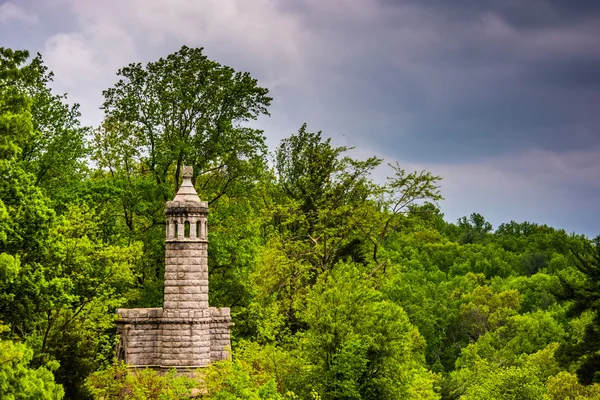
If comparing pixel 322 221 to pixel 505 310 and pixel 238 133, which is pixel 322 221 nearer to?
pixel 238 133

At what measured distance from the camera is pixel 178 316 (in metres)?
29.7

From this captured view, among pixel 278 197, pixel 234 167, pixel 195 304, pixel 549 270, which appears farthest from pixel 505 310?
pixel 195 304

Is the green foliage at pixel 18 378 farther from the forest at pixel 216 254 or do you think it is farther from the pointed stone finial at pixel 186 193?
the pointed stone finial at pixel 186 193

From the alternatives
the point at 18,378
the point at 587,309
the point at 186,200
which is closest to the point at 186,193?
the point at 186,200

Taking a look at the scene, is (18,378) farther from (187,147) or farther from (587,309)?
(587,309)

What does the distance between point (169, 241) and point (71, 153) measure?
23.9 ft

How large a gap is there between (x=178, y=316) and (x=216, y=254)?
5171 millimetres

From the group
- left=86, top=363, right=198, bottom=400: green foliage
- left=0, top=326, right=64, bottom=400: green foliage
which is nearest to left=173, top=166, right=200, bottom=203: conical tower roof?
left=86, top=363, right=198, bottom=400: green foliage

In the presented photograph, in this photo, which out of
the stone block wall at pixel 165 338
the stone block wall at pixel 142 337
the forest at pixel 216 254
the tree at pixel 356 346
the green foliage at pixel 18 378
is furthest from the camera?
the stone block wall at pixel 142 337

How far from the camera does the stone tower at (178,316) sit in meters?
29.5

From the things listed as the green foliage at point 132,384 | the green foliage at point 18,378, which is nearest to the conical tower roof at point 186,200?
the green foliage at point 132,384

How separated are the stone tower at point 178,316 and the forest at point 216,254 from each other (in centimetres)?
85

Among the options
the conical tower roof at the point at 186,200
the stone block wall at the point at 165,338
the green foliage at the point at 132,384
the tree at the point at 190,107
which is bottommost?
the green foliage at the point at 132,384

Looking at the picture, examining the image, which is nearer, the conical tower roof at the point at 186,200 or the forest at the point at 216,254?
the forest at the point at 216,254
